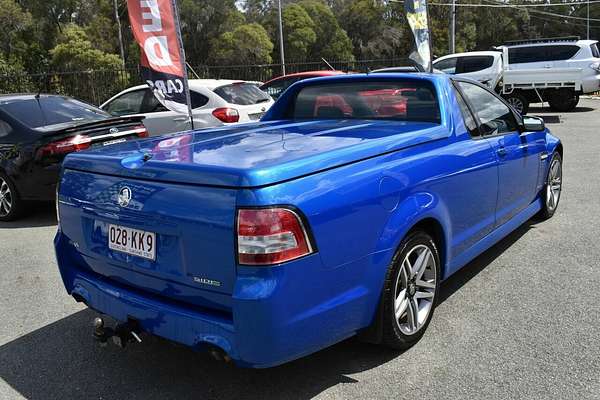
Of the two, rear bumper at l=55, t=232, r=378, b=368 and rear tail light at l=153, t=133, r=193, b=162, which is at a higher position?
rear tail light at l=153, t=133, r=193, b=162

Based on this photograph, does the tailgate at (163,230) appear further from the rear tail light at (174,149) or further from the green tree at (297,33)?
the green tree at (297,33)

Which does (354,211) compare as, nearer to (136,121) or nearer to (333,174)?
(333,174)

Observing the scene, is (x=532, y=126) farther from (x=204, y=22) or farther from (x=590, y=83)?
(x=204, y=22)

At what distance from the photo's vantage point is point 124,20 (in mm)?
51125

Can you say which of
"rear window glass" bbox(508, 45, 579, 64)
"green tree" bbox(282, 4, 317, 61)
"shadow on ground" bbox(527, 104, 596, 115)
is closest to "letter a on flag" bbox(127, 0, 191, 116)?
"shadow on ground" bbox(527, 104, 596, 115)

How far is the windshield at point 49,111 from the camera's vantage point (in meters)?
7.12

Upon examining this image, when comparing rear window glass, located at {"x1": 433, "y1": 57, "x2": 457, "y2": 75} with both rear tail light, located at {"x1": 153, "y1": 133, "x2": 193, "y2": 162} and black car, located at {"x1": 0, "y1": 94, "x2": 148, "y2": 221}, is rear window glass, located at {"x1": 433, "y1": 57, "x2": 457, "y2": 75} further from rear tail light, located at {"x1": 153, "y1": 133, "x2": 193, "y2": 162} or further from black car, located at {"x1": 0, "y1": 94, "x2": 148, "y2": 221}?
rear tail light, located at {"x1": 153, "y1": 133, "x2": 193, "y2": 162}

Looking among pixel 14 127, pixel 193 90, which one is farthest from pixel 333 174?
pixel 193 90

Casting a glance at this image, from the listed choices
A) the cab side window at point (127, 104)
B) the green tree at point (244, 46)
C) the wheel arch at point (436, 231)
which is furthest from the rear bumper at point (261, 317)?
the green tree at point (244, 46)

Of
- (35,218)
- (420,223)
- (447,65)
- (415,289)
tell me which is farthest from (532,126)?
(447,65)

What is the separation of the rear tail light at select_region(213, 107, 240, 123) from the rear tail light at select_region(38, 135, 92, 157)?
287 cm

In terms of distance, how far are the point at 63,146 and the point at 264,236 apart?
A: 505 cm

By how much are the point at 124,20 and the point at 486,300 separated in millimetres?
52948

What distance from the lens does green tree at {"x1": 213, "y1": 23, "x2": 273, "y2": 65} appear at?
138ft
